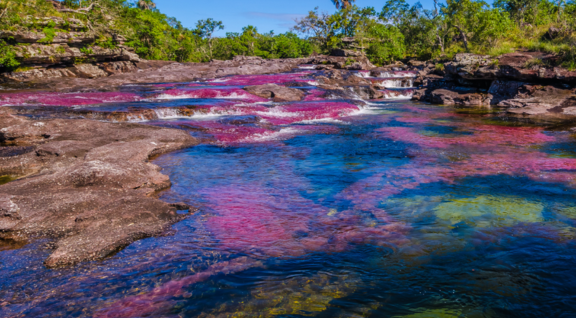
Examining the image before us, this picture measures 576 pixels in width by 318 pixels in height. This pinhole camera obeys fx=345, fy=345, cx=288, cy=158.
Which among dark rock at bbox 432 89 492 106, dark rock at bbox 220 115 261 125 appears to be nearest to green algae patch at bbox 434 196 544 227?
dark rock at bbox 220 115 261 125

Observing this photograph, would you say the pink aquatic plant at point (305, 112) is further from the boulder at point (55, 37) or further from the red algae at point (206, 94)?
the boulder at point (55, 37)

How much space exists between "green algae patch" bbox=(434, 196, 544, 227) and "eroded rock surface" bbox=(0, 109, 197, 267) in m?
5.48

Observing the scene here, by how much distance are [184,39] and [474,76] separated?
68830 millimetres

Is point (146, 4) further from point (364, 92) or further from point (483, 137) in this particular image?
point (483, 137)

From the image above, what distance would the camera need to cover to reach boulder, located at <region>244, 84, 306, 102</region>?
26764 mm

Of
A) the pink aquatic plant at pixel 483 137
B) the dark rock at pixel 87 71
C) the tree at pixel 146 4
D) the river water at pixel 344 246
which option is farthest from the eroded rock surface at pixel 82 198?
the tree at pixel 146 4

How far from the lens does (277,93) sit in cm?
2728

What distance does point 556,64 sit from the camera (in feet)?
71.6

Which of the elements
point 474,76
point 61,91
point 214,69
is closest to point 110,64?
point 214,69

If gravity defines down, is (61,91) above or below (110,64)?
below

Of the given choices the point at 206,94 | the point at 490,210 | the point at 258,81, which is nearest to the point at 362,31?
the point at 258,81

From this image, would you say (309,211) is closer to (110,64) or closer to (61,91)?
(61,91)

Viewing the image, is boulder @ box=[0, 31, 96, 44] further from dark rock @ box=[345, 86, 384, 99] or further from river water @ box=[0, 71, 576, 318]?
river water @ box=[0, 71, 576, 318]

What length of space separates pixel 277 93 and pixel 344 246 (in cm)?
2258
